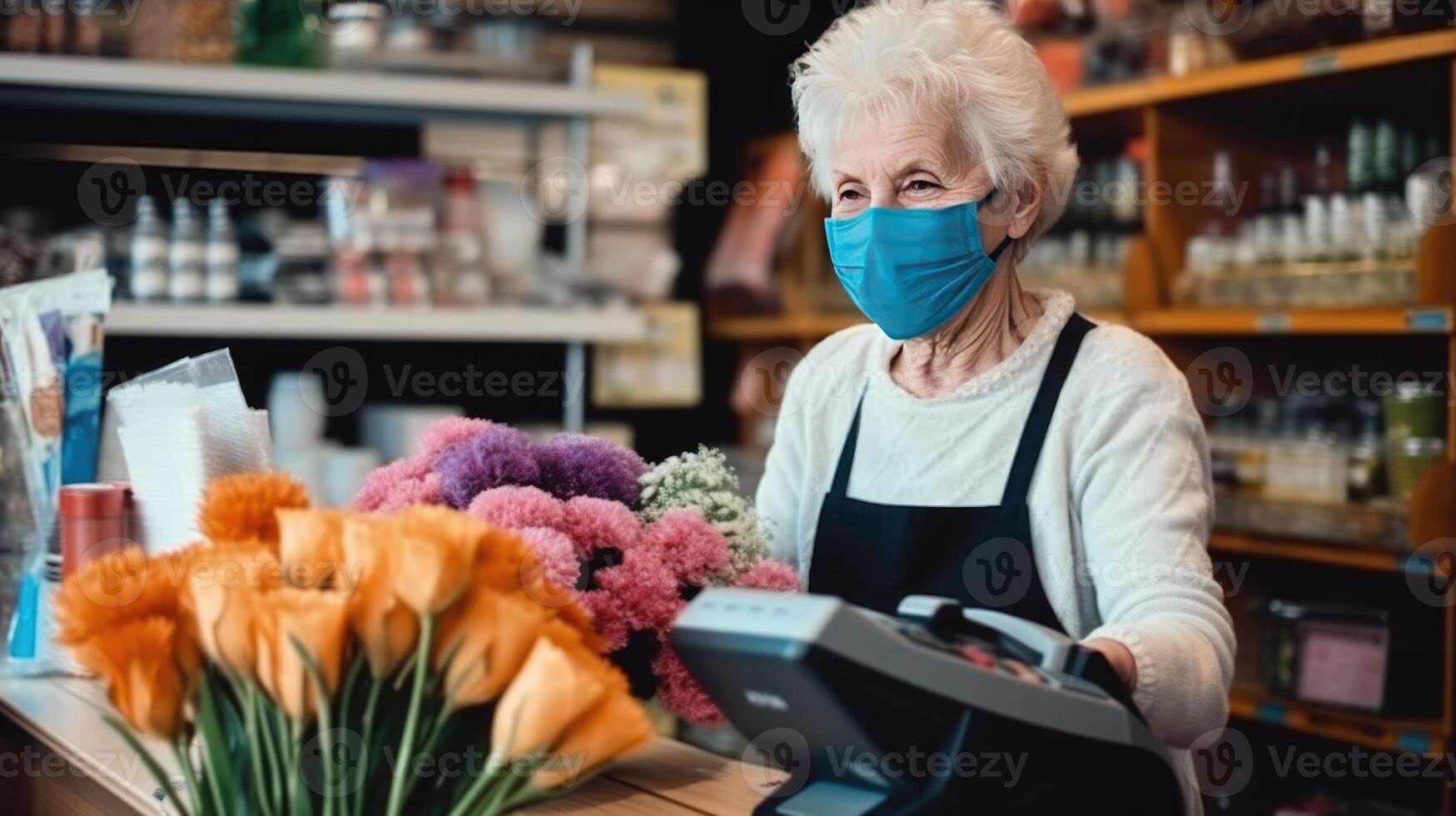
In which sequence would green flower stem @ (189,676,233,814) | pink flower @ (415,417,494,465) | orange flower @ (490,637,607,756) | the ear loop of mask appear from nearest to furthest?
orange flower @ (490,637,607,756), green flower stem @ (189,676,233,814), pink flower @ (415,417,494,465), the ear loop of mask

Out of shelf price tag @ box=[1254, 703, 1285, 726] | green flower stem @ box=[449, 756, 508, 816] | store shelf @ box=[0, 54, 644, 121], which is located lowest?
shelf price tag @ box=[1254, 703, 1285, 726]

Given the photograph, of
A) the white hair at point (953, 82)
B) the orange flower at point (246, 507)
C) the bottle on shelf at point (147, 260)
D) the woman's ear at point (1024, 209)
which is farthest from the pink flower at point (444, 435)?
the bottle on shelf at point (147, 260)

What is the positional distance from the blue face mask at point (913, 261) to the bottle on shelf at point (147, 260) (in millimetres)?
2293

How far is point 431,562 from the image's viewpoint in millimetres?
842

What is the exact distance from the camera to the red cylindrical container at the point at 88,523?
1.78 m

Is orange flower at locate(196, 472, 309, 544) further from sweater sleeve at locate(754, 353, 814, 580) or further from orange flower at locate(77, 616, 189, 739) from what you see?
sweater sleeve at locate(754, 353, 814, 580)

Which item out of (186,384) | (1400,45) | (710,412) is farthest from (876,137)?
(710,412)

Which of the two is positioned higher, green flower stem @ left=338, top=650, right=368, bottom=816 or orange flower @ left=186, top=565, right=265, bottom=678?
orange flower @ left=186, top=565, right=265, bottom=678

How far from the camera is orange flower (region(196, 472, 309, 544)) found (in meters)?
1.03

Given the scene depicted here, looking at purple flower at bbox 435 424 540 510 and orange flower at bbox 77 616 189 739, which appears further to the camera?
purple flower at bbox 435 424 540 510

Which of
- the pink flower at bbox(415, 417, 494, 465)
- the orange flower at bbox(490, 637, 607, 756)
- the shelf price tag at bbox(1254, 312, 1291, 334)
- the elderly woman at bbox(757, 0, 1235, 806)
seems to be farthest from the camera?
the shelf price tag at bbox(1254, 312, 1291, 334)

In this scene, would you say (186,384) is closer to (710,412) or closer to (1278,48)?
(1278,48)

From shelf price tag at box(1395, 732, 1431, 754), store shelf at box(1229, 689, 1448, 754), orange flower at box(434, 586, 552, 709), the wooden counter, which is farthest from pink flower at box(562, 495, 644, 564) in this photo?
shelf price tag at box(1395, 732, 1431, 754)

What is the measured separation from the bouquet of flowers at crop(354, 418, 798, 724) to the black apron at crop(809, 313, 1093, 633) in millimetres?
379
